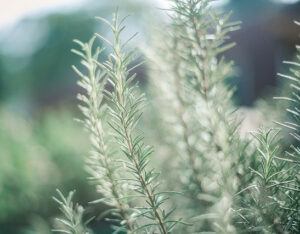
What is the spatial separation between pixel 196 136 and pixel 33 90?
80.2 feet

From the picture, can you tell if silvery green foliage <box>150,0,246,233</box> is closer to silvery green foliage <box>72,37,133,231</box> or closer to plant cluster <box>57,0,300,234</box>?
plant cluster <box>57,0,300,234</box>

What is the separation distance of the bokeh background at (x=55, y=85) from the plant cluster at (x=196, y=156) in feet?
0.28

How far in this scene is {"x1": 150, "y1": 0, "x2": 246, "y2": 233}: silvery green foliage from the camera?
2.14 feet

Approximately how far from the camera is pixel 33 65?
2917 centimetres

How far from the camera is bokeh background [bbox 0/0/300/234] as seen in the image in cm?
311

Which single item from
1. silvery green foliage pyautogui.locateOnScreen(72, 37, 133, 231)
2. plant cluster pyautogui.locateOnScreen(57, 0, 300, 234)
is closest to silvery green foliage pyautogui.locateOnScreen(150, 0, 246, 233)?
plant cluster pyautogui.locateOnScreen(57, 0, 300, 234)

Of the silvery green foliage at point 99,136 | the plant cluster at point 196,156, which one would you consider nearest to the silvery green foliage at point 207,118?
the plant cluster at point 196,156

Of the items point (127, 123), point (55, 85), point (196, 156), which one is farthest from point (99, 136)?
point (55, 85)

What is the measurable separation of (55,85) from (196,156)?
69.0ft

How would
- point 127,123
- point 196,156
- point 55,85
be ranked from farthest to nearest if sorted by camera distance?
point 55,85, point 196,156, point 127,123

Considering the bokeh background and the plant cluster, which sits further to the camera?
the bokeh background

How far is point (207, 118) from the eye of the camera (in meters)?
0.74

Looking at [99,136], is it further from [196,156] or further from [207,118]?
[196,156]

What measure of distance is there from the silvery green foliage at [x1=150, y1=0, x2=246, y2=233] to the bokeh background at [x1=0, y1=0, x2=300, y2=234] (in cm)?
7
